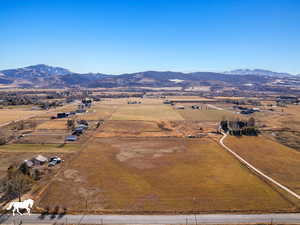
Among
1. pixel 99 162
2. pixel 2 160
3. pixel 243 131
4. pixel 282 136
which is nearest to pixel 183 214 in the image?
pixel 99 162

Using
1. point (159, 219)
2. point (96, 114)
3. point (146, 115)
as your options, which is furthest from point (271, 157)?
point (96, 114)

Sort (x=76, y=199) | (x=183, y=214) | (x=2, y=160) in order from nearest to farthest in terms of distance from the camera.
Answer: (x=183, y=214)
(x=76, y=199)
(x=2, y=160)

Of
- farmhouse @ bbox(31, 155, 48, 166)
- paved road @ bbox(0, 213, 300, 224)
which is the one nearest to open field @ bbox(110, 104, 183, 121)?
farmhouse @ bbox(31, 155, 48, 166)

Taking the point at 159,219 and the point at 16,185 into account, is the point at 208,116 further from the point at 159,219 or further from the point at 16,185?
the point at 16,185

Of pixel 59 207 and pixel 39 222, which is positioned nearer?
pixel 39 222

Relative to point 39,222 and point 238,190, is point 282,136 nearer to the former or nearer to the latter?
point 238,190

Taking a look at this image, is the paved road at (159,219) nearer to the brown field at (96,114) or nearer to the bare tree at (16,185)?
the bare tree at (16,185)

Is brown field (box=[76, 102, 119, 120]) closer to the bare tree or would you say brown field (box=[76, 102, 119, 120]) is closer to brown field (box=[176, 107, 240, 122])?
brown field (box=[176, 107, 240, 122])
